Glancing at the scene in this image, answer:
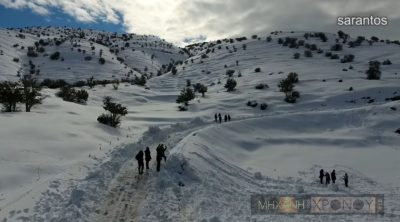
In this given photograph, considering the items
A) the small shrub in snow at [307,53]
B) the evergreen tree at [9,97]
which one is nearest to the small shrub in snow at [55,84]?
the evergreen tree at [9,97]

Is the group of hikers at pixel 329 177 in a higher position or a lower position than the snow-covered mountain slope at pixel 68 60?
lower

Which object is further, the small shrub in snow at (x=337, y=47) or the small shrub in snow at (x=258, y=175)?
the small shrub in snow at (x=337, y=47)

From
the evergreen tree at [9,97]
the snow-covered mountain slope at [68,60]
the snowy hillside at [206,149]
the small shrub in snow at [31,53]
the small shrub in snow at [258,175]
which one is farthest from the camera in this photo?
the small shrub in snow at [31,53]

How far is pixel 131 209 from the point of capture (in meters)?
17.3

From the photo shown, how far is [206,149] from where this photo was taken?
29906 millimetres

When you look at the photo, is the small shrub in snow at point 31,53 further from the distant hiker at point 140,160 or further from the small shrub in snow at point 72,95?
the distant hiker at point 140,160

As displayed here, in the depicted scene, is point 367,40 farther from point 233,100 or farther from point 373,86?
point 233,100

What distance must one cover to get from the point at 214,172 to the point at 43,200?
10.6 m

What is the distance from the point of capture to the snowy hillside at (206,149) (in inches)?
707

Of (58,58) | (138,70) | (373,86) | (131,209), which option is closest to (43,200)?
(131,209)

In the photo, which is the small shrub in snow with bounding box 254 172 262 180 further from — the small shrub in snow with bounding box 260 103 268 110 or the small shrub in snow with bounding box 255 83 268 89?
the small shrub in snow with bounding box 255 83 268 89

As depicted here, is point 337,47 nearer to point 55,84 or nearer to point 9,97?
point 55,84

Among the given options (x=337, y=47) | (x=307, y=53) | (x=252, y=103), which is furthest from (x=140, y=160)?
(x=337, y=47)

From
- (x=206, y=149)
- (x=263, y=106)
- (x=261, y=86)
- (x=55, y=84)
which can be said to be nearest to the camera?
(x=206, y=149)
